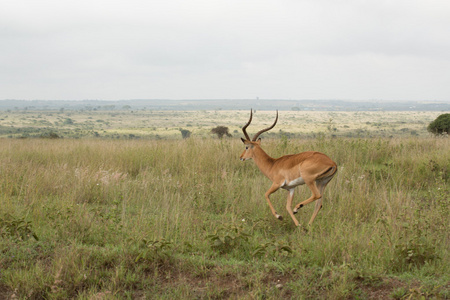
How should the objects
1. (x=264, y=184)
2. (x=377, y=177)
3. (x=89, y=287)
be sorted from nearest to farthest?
(x=89, y=287) < (x=264, y=184) < (x=377, y=177)

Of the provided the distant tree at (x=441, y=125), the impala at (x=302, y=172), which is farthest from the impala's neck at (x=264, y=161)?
the distant tree at (x=441, y=125)

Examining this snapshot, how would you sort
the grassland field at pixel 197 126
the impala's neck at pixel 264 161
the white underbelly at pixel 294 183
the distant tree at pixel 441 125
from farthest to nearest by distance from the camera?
1. the grassland field at pixel 197 126
2. the distant tree at pixel 441 125
3. the impala's neck at pixel 264 161
4. the white underbelly at pixel 294 183

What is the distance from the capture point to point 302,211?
27.3 feet

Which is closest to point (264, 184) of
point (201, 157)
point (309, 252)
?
point (201, 157)

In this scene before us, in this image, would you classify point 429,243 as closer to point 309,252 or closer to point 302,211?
point 309,252

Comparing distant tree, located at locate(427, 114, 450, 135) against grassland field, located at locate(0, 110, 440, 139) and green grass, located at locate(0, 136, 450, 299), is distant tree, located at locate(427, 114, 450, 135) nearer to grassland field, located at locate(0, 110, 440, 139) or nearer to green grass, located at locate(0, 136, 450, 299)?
grassland field, located at locate(0, 110, 440, 139)

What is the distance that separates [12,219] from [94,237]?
1.59m

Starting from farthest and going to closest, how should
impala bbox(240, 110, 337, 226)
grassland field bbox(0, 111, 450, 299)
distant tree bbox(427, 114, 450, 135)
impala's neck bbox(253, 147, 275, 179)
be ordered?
1. distant tree bbox(427, 114, 450, 135)
2. impala's neck bbox(253, 147, 275, 179)
3. impala bbox(240, 110, 337, 226)
4. grassland field bbox(0, 111, 450, 299)

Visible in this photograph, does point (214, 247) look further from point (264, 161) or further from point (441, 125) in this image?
point (441, 125)

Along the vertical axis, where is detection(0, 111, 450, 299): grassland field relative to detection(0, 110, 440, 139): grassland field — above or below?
above

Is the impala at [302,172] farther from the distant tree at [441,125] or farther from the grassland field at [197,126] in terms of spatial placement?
the distant tree at [441,125]

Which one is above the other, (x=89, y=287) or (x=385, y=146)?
(x=385, y=146)

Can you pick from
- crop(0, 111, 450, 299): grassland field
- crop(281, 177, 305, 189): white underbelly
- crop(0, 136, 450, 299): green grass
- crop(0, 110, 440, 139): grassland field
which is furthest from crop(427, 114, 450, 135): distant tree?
crop(281, 177, 305, 189): white underbelly

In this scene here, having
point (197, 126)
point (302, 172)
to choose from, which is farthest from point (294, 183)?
point (197, 126)
